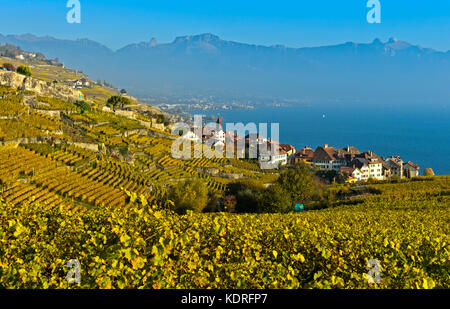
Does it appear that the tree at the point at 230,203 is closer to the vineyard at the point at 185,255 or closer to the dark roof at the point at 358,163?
the vineyard at the point at 185,255

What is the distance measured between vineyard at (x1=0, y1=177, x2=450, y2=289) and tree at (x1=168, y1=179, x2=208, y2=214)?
21082mm

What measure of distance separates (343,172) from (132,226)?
73580mm

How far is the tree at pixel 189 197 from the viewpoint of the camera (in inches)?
1180

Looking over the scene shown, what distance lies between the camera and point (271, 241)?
838 cm

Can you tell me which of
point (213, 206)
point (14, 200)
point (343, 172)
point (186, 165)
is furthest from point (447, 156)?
point (14, 200)

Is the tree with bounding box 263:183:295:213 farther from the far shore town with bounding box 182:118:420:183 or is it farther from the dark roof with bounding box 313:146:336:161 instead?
the dark roof with bounding box 313:146:336:161

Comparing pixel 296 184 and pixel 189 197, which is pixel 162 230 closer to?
pixel 189 197

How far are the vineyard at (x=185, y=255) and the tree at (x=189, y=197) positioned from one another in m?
21.1

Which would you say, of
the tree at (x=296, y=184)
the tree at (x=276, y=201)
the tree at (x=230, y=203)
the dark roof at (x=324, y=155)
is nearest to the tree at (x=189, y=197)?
the tree at (x=230, y=203)

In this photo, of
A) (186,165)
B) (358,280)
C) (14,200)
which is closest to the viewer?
(358,280)

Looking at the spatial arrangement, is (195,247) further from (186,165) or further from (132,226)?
(186,165)

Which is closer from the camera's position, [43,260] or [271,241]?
[43,260]

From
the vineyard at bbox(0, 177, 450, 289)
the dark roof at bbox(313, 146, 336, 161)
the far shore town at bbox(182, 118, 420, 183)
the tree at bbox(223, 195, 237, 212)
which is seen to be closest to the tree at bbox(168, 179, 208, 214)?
the tree at bbox(223, 195, 237, 212)

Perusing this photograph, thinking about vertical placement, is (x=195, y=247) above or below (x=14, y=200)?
above
